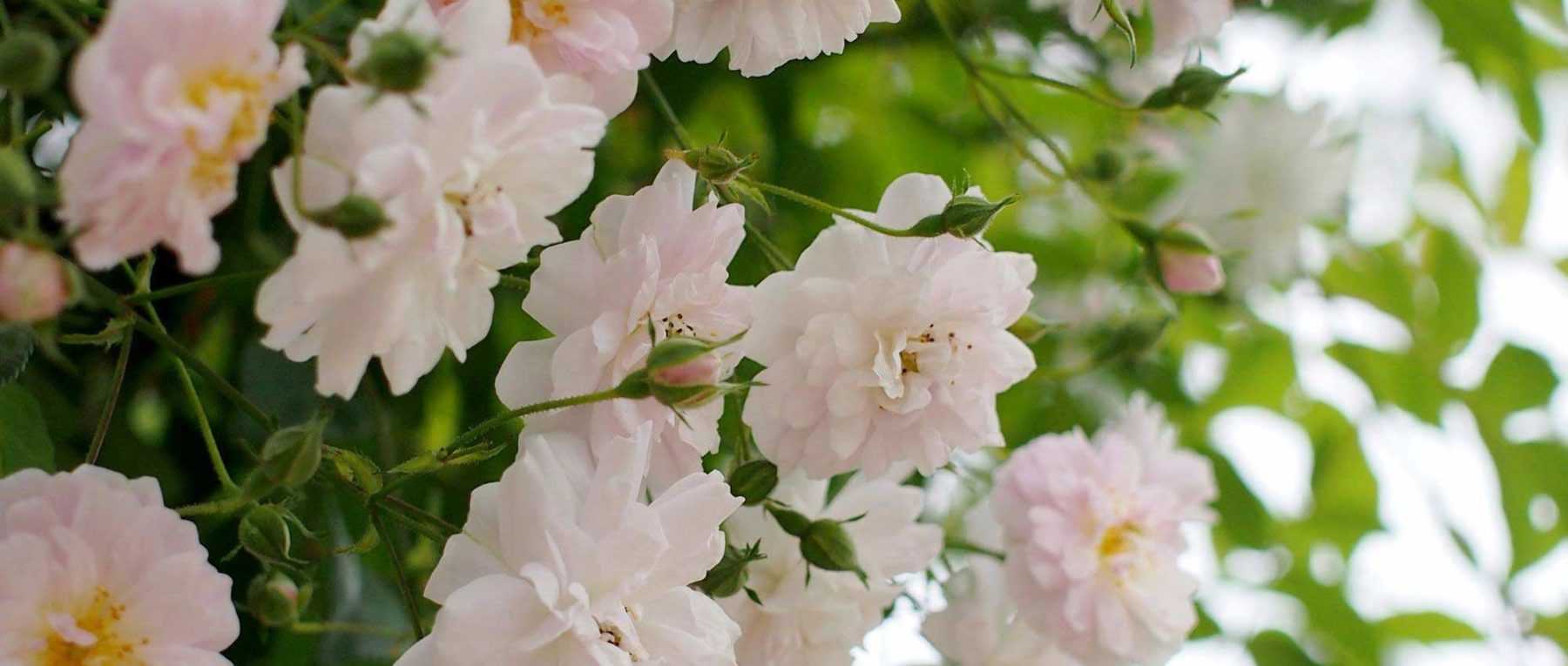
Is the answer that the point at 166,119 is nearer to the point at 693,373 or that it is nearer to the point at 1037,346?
the point at 693,373

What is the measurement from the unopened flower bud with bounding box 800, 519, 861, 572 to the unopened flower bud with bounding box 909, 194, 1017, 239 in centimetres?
11

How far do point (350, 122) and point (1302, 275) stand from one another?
76cm

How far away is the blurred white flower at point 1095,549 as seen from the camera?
604mm

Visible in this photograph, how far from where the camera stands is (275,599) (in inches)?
16.3

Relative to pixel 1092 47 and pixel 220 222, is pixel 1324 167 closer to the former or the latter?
pixel 1092 47

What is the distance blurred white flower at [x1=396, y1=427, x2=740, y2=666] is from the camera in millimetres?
393

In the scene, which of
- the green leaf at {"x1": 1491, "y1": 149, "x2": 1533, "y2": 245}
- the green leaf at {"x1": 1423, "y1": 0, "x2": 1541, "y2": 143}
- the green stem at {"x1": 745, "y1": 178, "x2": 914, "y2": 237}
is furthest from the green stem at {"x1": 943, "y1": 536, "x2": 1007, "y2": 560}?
the green leaf at {"x1": 1491, "y1": 149, "x2": 1533, "y2": 245}

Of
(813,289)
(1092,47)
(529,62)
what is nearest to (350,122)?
(529,62)

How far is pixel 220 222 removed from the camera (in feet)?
1.97

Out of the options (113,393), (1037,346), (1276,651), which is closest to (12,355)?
(113,393)

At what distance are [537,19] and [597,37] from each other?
0.02 metres

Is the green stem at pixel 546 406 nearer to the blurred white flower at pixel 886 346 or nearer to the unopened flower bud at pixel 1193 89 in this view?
the blurred white flower at pixel 886 346

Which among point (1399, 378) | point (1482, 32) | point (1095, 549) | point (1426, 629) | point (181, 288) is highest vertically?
point (181, 288)

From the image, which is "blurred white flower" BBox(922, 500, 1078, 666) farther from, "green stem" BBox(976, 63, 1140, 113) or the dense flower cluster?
"green stem" BBox(976, 63, 1140, 113)
